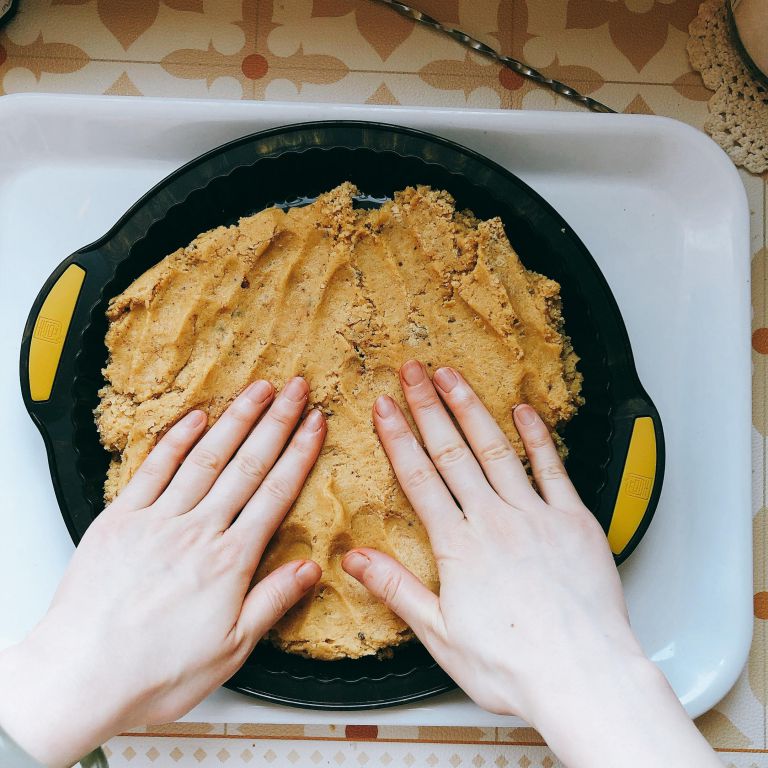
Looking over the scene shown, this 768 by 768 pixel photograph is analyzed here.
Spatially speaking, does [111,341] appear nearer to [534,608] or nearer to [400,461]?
[400,461]

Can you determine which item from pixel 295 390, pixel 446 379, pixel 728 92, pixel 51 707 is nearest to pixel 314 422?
pixel 295 390

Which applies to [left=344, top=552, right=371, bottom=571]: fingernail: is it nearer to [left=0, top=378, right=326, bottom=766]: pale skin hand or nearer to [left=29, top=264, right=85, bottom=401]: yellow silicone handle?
[left=0, top=378, right=326, bottom=766]: pale skin hand

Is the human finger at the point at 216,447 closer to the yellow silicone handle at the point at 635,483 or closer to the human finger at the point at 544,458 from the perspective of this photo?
the human finger at the point at 544,458

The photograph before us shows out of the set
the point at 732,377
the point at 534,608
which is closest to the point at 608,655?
the point at 534,608

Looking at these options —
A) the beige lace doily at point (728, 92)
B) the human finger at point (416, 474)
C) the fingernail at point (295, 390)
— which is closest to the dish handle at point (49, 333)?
the fingernail at point (295, 390)

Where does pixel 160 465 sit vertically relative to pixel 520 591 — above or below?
above

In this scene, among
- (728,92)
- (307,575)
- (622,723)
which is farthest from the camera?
(728,92)

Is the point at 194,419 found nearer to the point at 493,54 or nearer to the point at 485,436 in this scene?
the point at 485,436
